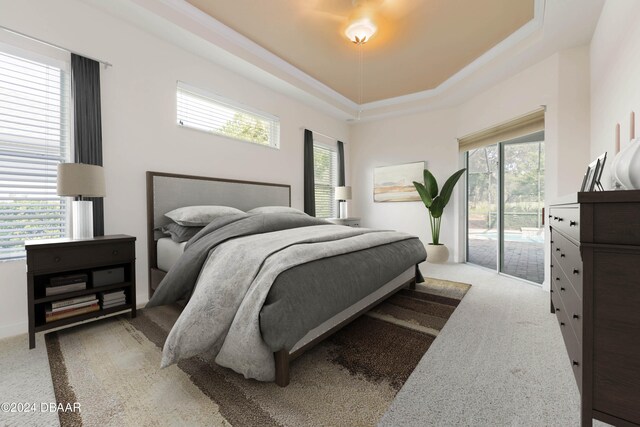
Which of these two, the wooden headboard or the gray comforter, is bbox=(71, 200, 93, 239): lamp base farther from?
the gray comforter

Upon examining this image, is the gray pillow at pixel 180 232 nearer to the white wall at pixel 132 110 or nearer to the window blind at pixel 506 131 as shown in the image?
the white wall at pixel 132 110

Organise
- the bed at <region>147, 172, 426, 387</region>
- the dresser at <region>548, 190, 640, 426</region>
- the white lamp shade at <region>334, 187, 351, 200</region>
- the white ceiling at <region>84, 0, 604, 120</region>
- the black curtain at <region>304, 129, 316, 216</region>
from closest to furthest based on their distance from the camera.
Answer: the dresser at <region>548, 190, 640, 426</region>, the bed at <region>147, 172, 426, 387</region>, the white ceiling at <region>84, 0, 604, 120</region>, the black curtain at <region>304, 129, 316, 216</region>, the white lamp shade at <region>334, 187, 351, 200</region>

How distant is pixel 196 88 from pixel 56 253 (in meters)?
2.18

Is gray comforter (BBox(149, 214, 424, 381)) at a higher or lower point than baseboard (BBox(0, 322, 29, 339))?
higher

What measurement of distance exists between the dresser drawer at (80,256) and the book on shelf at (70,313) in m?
0.31

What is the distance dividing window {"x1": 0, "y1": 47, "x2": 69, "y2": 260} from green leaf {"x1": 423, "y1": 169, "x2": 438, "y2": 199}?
447 cm

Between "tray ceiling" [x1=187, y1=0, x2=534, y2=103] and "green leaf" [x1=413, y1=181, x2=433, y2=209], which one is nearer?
"tray ceiling" [x1=187, y1=0, x2=534, y2=103]

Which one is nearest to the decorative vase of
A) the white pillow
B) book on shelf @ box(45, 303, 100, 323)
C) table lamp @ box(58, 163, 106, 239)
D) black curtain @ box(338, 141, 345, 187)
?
the white pillow

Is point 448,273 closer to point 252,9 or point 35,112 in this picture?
point 252,9

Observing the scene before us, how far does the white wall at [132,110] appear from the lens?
80.6 inches

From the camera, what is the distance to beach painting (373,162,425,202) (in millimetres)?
4930

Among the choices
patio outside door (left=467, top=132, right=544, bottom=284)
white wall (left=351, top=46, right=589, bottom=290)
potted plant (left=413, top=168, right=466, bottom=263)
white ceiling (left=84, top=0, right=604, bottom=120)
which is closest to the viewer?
white ceiling (left=84, top=0, right=604, bottom=120)

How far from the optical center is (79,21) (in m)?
2.29

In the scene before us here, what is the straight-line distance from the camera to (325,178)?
522 cm
